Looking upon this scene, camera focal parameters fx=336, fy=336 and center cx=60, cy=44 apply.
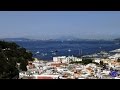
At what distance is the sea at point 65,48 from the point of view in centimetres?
285

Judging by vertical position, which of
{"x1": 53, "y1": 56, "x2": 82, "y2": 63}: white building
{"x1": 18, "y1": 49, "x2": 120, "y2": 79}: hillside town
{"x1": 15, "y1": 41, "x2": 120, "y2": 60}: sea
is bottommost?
{"x1": 18, "y1": 49, "x2": 120, "y2": 79}: hillside town

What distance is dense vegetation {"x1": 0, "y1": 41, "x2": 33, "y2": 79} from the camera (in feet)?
9.50

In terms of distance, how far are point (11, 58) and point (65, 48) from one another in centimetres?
49

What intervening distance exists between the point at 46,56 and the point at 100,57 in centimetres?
47

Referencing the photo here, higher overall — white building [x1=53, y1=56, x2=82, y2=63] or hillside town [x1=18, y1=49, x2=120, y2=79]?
white building [x1=53, y1=56, x2=82, y2=63]

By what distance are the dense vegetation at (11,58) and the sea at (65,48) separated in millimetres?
66

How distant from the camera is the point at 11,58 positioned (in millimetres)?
2953

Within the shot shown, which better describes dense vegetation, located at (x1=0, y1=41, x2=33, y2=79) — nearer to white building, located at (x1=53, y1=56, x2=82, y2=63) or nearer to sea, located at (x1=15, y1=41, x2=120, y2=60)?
sea, located at (x1=15, y1=41, x2=120, y2=60)

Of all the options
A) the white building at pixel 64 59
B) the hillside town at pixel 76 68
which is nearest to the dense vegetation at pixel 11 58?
the hillside town at pixel 76 68

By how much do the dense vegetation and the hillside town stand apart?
54 mm

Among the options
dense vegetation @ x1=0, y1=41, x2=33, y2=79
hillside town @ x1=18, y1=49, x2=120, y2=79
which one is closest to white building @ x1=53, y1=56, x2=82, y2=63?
hillside town @ x1=18, y1=49, x2=120, y2=79
